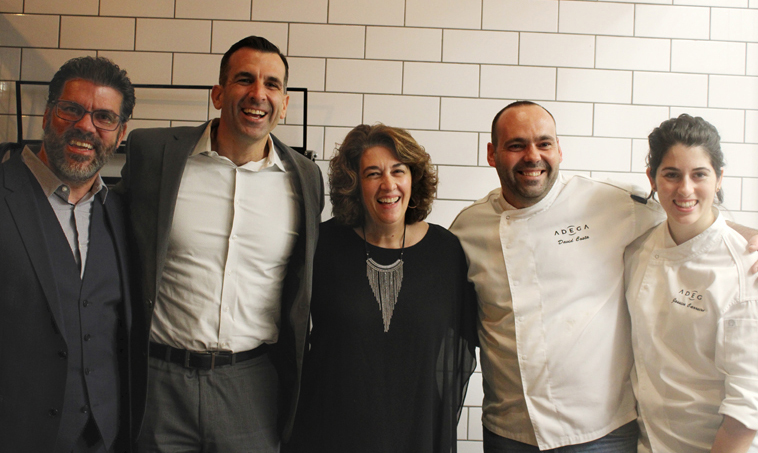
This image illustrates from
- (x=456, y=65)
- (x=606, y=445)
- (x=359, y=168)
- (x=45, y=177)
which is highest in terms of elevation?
(x=456, y=65)

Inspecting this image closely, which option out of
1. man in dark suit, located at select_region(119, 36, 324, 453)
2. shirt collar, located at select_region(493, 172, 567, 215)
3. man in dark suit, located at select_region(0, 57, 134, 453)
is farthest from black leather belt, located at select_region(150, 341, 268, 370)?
shirt collar, located at select_region(493, 172, 567, 215)

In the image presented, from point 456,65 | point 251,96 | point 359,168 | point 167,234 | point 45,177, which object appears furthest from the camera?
point 456,65

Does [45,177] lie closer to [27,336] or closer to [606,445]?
[27,336]

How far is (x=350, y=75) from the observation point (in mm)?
2203

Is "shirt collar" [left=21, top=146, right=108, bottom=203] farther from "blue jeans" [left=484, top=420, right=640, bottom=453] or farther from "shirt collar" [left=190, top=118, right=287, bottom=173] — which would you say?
"blue jeans" [left=484, top=420, right=640, bottom=453]

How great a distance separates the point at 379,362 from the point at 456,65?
1.44 m

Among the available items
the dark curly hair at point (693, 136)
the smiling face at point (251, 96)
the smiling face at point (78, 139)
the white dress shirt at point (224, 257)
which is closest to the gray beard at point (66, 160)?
the smiling face at point (78, 139)

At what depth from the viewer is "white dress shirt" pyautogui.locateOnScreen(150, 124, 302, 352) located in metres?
1.37

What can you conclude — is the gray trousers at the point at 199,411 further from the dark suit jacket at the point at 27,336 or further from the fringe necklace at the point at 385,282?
the fringe necklace at the point at 385,282

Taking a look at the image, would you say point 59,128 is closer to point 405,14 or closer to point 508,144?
point 508,144

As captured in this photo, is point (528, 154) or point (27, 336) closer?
point (27, 336)

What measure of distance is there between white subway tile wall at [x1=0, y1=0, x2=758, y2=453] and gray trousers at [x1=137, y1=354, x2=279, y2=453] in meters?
1.02

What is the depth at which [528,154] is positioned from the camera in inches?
57.2

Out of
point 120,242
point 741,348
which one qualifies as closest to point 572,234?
point 741,348
